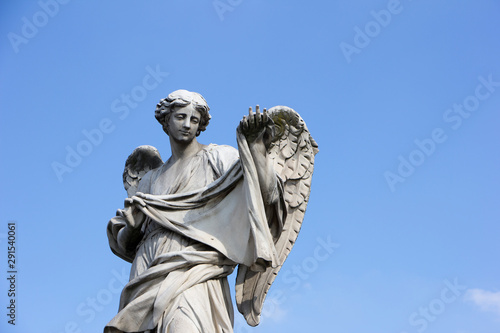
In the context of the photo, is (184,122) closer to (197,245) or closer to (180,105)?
(180,105)

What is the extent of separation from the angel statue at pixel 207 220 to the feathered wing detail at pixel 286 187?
11 mm

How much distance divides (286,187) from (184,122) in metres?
1.41

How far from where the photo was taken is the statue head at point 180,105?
35.0 feet

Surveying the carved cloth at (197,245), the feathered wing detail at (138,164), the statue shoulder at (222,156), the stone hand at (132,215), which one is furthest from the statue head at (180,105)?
the stone hand at (132,215)

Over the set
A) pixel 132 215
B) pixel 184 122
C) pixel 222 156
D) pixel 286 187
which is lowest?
pixel 132 215

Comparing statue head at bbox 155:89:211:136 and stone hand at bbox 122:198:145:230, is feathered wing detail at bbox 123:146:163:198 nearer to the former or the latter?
statue head at bbox 155:89:211:136

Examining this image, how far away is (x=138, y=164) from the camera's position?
11750 millimetres

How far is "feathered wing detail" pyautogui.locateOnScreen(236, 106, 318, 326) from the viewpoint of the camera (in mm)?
10570

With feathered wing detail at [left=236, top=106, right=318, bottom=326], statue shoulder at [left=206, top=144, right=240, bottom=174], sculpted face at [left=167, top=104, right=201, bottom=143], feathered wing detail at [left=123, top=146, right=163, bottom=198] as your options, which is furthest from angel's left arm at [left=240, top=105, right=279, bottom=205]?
feathered wing detail at [left=123, top=146, right=163, bottom=198]

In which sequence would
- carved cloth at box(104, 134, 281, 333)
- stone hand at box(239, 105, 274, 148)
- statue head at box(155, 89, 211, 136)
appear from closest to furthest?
carved cloth at box(104, 134, 281, 333)
stone hand at box(239, 105, 274, 148)
statue head at box(155, 89, 211, 136)

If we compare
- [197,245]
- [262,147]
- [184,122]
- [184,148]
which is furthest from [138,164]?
[262,147]

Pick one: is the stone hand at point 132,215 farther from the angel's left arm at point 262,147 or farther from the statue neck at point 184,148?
the angel's left arm at point 262,147

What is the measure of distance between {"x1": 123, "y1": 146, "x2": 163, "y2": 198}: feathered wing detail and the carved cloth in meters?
0.84

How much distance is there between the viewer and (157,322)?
9695 millimetres
